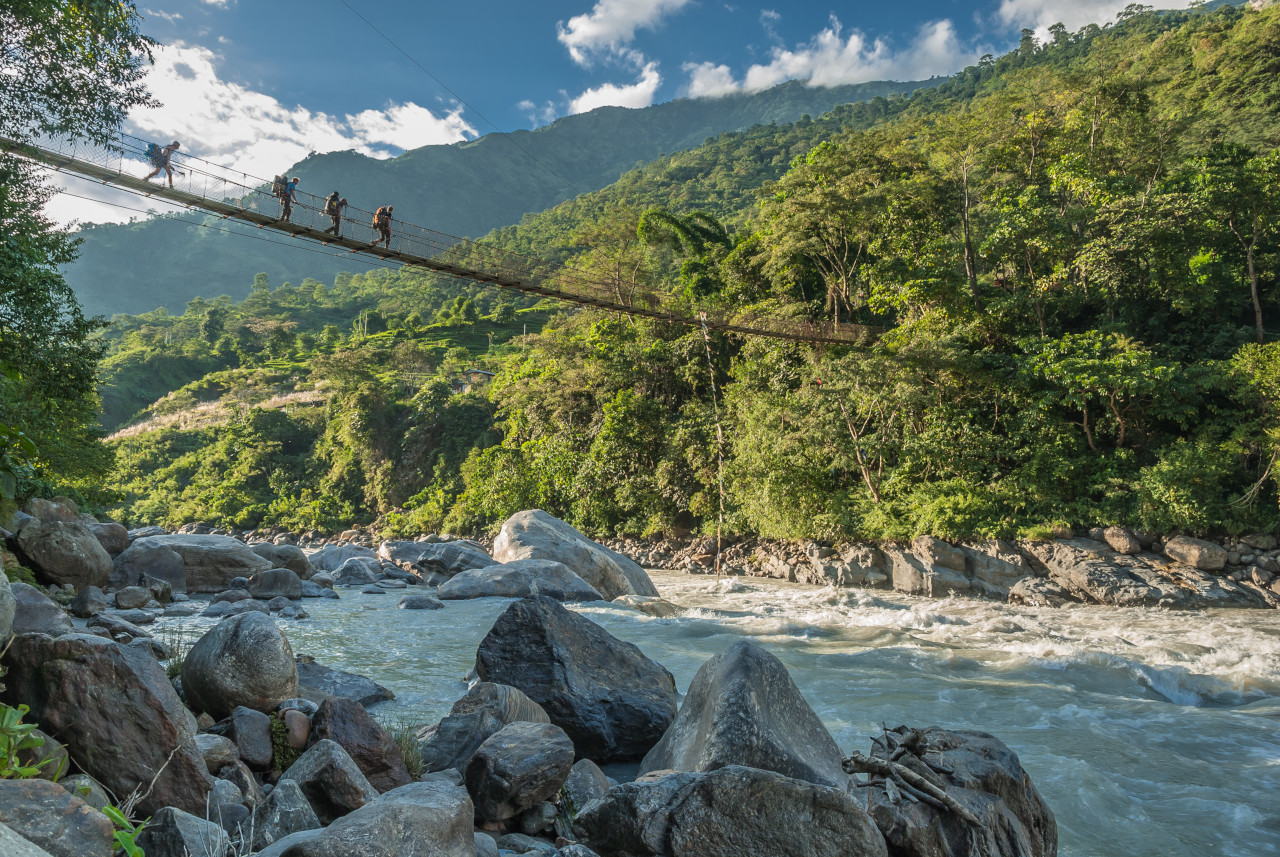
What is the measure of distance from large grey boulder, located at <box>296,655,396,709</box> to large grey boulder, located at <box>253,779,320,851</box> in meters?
2.18

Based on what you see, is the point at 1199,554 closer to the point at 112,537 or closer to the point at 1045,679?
the point at 1045,679

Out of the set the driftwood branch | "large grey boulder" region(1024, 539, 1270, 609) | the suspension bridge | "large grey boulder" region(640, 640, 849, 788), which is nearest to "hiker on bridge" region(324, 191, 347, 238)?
the suspension bridge

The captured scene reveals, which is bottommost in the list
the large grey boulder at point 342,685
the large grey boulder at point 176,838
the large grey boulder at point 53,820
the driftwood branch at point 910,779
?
the large grey boulder at point 342,685

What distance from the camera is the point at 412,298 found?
194 ft

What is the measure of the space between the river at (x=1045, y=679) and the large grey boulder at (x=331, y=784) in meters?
1.99

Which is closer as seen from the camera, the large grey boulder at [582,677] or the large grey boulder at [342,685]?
the large grey boulder at [582,677]

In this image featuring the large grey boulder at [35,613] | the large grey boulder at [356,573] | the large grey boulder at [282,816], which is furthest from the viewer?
the large grey boulder at [356,573]

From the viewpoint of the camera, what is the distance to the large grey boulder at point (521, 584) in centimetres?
1018

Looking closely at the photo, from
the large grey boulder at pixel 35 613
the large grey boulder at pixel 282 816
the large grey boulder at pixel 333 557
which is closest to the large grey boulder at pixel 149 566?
the large grey boulder at pixel 333 557

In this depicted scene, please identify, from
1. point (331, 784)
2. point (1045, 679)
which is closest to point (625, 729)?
point (331, 784)

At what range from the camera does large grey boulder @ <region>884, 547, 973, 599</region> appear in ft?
41.1

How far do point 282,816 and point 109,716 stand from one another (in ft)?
2.97

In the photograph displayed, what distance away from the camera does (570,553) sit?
1149 centimetres

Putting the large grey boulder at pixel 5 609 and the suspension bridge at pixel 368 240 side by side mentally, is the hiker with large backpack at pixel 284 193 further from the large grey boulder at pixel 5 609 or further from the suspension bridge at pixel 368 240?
the large grey boulder at pixel 5 609
